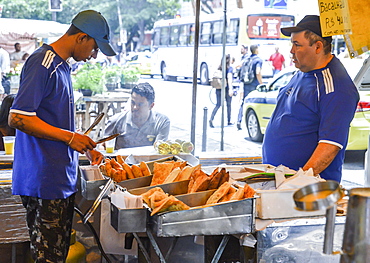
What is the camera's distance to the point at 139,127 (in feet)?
17.0

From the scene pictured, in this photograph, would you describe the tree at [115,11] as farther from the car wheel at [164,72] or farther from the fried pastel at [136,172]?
the fried pastel at [136,172]

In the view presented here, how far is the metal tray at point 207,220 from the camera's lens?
218 cm

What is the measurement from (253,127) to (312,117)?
280 inches

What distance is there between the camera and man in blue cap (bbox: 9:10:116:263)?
2521 mm

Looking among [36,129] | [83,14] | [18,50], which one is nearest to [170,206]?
[36,129]

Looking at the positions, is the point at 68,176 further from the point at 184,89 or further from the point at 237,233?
the point at 184,89

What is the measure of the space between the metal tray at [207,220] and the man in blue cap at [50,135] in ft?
2.31

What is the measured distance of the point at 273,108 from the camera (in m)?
9.36

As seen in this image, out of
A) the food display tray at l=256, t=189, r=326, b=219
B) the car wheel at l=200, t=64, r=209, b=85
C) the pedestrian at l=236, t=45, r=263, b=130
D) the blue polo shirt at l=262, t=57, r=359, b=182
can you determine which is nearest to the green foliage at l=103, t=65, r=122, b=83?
the pedestrian at l=236, t=45, r=263, b=130

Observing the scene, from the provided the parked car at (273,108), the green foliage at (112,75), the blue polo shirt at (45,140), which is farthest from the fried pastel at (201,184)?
the green foliage at (112,75)

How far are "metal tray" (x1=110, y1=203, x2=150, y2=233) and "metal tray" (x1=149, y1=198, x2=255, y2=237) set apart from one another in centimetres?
4

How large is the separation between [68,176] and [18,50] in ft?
40.2

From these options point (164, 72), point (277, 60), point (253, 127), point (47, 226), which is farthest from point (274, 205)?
point (164, 72)

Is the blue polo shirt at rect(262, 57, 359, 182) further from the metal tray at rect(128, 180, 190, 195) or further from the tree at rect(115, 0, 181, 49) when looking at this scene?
the tree at rect(115, 0, 181, 49)
